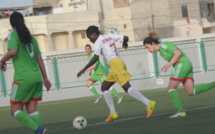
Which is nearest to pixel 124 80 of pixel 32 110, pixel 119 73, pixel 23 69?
pixel 119 73

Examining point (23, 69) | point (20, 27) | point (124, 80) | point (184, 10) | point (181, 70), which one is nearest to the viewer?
point (20, 27)

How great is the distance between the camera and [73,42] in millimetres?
74562

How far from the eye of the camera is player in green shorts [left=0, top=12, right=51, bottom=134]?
834 centimetres

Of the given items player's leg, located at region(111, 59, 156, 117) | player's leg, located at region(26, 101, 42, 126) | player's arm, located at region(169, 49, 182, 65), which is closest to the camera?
player's leg, located at region(26, 101, 42, 126)

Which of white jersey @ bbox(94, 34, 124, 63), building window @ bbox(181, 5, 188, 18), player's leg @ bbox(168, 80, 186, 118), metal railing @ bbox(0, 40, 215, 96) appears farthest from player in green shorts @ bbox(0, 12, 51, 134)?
building window @ bbox(181, 5, 188, 18)

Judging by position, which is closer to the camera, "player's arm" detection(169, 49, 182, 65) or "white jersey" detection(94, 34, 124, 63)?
"player's arm" detection(169, 49, 182, 65)

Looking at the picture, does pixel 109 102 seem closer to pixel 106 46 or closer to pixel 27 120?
pixel 106 46

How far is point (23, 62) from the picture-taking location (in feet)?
27.7

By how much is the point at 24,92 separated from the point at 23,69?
33 centimetres

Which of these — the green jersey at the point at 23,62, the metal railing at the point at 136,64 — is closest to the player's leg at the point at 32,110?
the green jersey at the point at 23,62

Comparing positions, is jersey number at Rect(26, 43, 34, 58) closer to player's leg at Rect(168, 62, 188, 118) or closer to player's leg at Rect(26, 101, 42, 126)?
player's leg at Rect(26, 101, 42, 126)

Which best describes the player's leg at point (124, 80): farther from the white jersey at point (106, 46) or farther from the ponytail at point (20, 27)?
the ponytail at point (20, 27)

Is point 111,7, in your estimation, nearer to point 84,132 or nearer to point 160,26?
point 160,26

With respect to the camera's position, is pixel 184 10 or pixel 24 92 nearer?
pixel 24 92
